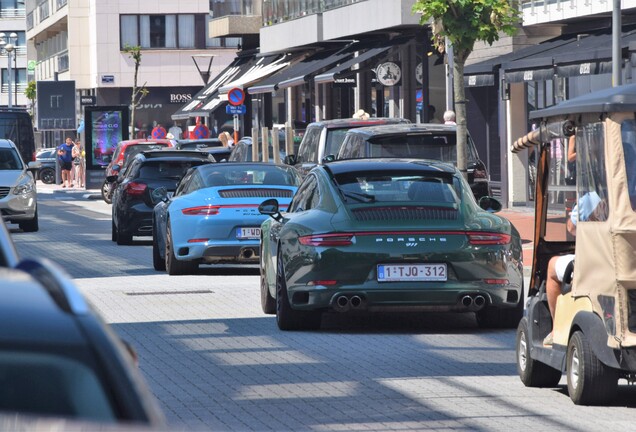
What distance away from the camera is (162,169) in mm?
25281

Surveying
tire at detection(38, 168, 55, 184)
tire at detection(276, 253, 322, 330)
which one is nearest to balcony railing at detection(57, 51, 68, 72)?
tire at detection(38, 168, 55, 184)

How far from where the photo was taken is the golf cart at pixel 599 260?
8977 mm

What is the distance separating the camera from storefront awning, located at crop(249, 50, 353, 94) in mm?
48250

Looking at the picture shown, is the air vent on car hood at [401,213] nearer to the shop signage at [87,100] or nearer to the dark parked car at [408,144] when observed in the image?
the dark parked car at [408,144]

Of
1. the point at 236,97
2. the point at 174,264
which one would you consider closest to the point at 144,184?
the point at 174,264

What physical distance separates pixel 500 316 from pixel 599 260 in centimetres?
429

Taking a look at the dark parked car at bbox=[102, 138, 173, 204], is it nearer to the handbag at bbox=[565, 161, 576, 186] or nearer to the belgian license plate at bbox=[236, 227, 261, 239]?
the belgian license plate at bbox=[236, 227, 261, 239]

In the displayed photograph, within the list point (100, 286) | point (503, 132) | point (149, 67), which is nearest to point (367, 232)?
point (100, 286)

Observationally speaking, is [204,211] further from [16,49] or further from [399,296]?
[16,49]

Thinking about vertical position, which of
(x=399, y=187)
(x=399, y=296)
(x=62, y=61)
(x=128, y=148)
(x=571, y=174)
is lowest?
(x=399, y=296)

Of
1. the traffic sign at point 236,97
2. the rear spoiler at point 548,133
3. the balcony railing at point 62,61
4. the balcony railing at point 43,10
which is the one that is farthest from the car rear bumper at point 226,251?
the balcony railing at point 43,10

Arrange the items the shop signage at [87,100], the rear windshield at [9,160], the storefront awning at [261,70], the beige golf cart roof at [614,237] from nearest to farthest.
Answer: the beige golf cart roof at [614,237], the rear windshield at [9,160], the storefront awning at [261,70], the shop signage at [87,100]

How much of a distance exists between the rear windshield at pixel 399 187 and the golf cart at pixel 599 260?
3.10 meters

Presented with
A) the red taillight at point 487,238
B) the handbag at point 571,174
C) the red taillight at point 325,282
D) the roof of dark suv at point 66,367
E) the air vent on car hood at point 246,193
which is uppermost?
the handbag at point 571,174
